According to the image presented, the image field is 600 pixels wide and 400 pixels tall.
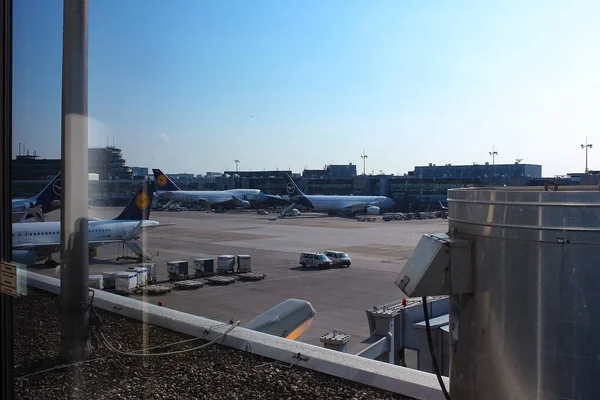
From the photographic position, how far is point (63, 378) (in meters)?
4.09

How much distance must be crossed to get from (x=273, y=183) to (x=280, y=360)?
53156mm

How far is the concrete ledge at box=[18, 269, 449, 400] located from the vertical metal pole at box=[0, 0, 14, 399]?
256 mm

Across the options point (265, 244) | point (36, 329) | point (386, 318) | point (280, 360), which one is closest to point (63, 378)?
point (36, 329)

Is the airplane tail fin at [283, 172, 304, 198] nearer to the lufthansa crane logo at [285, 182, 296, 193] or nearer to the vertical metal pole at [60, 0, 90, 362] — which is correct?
the lufthansa crane logo at [285, 182, 296, 193]

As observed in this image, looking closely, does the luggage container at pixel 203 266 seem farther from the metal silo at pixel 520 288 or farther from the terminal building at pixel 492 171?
the metal silo at pixel 520 288

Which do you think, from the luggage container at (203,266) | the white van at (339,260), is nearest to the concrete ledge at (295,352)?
the luggage container at (203,266)

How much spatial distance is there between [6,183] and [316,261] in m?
14.5

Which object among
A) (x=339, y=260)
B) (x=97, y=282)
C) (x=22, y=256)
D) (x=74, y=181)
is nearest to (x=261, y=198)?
(x=339, y=260)

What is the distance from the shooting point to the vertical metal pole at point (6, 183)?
9.53ft

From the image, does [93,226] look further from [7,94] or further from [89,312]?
[7,94]

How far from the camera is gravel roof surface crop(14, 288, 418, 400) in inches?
144

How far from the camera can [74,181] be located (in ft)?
15.0

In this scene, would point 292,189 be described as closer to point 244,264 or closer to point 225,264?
point 244,264

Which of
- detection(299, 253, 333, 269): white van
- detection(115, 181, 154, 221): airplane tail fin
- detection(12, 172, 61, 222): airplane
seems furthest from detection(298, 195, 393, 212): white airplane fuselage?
detection(12, 172, 61, 222): airplane
